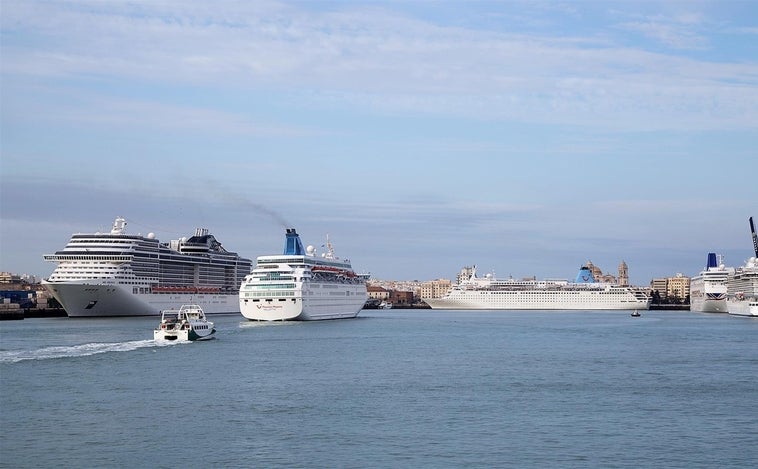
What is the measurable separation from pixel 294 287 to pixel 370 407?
41179 mm

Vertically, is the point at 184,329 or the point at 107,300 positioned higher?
the point at 107,300

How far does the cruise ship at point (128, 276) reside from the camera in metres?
77.3

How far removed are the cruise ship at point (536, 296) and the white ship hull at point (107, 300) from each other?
60.4 m

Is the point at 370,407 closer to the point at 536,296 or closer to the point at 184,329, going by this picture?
the point at 184,329

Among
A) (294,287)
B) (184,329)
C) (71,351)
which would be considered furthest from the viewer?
(294,287)

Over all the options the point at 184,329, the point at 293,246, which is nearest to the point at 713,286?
the point at 293,246

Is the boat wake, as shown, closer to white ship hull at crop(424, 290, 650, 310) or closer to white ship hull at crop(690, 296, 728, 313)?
white ship hull at crop(690, 296, 728, 313)

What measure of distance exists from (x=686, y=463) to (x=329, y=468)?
690 centimetres

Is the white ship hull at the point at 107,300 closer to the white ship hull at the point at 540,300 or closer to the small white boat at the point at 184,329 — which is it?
the small white boat at the point at 184,329

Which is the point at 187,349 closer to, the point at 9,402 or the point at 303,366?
the point at 303,366

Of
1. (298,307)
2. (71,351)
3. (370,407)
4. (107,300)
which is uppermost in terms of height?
(107,300)

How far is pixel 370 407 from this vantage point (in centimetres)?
2545

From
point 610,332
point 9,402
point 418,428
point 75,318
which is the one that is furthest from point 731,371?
point 75,318

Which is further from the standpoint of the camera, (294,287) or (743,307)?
(743,307)
